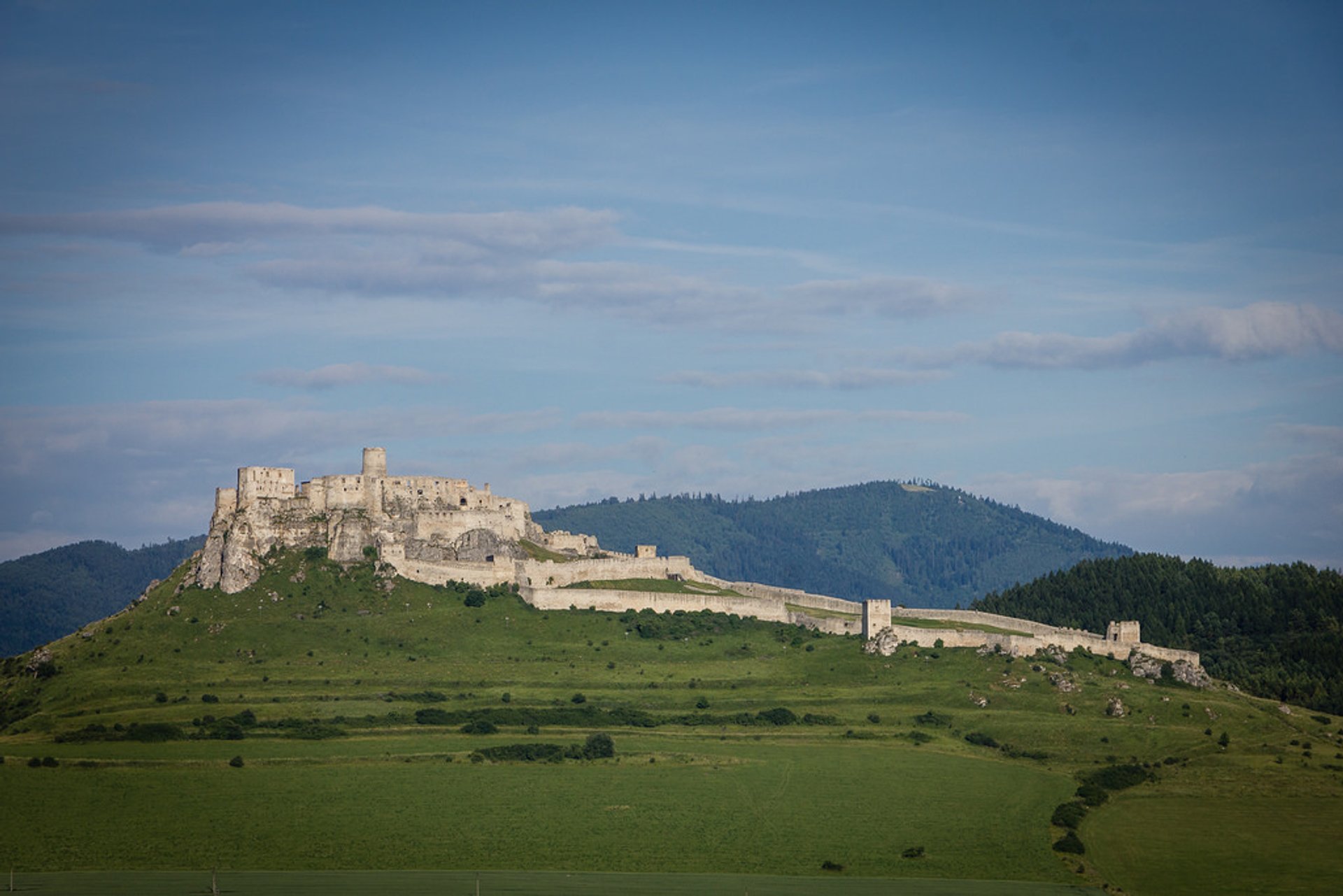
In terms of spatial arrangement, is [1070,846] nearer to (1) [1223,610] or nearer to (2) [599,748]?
(2) [599,748]

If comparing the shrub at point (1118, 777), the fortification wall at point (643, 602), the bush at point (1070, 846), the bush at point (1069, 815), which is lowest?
the bush at point (1070, 846)

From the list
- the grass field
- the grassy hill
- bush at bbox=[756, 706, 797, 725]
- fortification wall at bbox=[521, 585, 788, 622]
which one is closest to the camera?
the grass field

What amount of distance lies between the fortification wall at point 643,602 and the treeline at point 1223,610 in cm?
2593

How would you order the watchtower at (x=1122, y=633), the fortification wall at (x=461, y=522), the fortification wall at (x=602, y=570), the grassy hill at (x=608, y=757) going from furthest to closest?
the fortification wall at (x=461, y=522) < the fortification wall at (x=602, y=570) < the watchtower at (x=1122, y=633) < the grassy hill at (x=608, y=757)

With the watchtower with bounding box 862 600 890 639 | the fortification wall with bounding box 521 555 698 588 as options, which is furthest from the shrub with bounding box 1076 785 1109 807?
the fortification wall with bounding box 521 555 698 588

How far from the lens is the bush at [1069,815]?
3625 inches

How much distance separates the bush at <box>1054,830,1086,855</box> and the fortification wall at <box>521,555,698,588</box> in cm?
6266

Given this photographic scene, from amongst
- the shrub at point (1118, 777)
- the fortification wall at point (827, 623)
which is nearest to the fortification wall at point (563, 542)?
the fortification wall at point (827, 623)

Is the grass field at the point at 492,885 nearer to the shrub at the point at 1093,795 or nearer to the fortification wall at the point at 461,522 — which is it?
the shrub at the point at 1093,795

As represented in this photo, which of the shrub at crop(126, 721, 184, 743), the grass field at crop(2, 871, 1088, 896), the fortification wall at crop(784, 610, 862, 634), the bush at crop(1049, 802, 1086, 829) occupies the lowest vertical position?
the grass field at crop(2, 871, 1088, 896)

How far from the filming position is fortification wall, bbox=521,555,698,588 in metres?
143

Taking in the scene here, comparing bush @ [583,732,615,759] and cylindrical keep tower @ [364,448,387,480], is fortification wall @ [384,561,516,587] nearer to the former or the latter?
cylindrical keep tower @ [364,448,387,480]

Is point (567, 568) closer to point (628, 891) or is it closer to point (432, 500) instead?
point (432, 500)

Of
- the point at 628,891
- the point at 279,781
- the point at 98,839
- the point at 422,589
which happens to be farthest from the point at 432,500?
the point at 628,891
